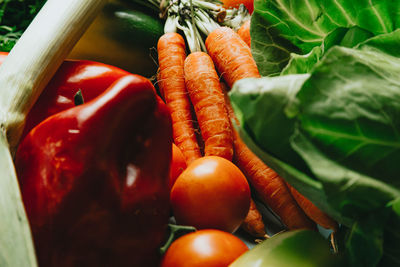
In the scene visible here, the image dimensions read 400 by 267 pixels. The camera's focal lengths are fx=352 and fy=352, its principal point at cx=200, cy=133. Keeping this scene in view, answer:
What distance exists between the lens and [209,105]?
794mm

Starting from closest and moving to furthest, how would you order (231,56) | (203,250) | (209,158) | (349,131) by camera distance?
(349,131)
(203,250)
(209,158)
(231,56)

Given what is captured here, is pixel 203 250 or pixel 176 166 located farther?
pixel 176 166

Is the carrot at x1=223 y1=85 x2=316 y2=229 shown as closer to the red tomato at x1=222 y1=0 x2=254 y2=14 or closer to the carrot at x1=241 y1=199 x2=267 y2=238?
the carrot at x1=241 y1=199 x2=267 y2=238

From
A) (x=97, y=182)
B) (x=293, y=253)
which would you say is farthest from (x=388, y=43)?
(x=97, y=182)

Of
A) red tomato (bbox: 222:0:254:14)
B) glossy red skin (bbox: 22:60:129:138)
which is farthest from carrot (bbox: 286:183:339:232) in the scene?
red tomato (bbox: 222:0:254:14)

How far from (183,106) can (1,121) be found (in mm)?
486

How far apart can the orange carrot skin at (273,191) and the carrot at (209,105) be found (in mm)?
46

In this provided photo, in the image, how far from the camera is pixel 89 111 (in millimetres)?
400

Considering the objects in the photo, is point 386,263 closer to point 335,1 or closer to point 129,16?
point 335,1

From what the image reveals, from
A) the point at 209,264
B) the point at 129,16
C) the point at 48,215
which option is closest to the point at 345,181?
the point at 209,264

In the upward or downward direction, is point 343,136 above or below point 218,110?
above

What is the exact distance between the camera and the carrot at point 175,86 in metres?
0.85

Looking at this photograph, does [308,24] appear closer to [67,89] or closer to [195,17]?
[67,89]

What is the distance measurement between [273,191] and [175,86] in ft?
1.15
